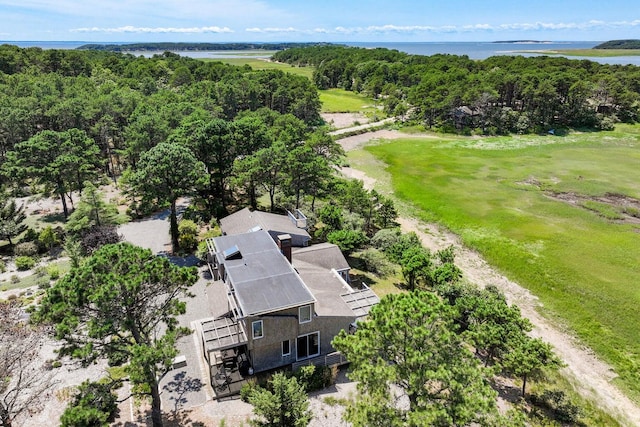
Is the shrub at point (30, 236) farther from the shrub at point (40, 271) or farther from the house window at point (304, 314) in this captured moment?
the house window at point (304, 314)

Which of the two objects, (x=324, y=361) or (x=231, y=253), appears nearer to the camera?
(x=324, y=361)

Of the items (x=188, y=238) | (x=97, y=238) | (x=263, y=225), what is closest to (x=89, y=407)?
(x=263, y=225)

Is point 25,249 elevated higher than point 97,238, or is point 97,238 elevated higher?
point 97,238

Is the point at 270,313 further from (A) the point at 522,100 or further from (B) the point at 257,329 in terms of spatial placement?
(A) the point at 522,100

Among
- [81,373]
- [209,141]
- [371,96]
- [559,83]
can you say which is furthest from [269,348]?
[371,96]

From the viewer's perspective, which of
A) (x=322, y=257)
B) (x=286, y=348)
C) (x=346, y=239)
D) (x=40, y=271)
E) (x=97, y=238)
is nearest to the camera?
(x=286, y=348)
